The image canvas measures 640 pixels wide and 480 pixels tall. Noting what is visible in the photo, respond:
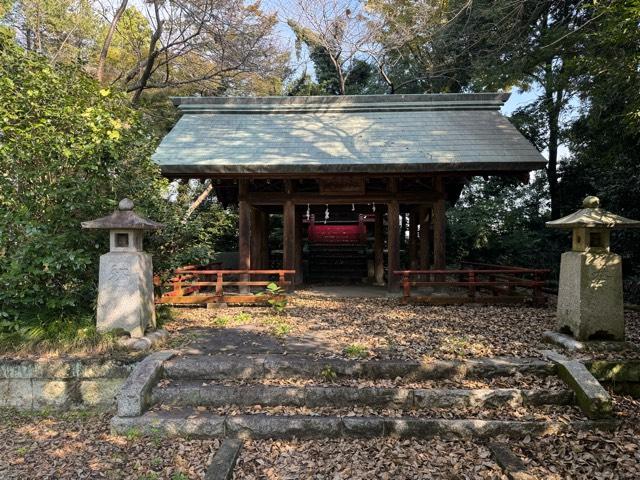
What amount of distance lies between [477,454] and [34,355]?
16.2 feet

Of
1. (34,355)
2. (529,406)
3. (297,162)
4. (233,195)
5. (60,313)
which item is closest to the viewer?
(529,406)

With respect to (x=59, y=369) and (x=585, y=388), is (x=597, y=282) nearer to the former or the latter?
(x=585, y=388)

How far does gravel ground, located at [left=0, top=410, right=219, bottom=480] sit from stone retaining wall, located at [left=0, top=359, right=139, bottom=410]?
0.27 m

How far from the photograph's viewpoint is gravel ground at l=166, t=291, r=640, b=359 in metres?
4.82

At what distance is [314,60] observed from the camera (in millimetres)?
21484

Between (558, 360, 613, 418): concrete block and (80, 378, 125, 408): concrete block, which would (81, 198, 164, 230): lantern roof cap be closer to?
(80, 378, 125, 408): concrete block

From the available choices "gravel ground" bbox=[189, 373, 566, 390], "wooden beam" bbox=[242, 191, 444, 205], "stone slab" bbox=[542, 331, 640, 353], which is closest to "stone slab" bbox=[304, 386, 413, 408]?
"gravel ground" bbox=[189, 373, 566, 390]

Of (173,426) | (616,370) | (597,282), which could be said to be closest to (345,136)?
(597,282)

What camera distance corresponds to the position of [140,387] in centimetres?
386

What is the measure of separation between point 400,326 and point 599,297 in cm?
267

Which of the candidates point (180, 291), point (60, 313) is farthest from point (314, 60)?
point (60, 313)

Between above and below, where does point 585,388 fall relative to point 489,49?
below

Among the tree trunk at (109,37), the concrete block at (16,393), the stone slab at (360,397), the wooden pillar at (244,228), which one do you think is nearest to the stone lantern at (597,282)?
the stone slab at (360,397)

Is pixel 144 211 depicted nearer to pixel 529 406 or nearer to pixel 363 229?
pixel 529 406
